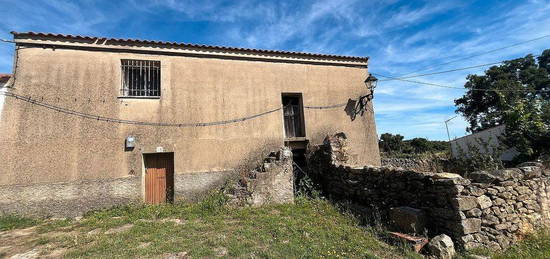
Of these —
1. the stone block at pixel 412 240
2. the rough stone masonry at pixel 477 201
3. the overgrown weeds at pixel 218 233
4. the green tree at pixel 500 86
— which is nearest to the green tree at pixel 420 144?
the green tree at pixel 500 86

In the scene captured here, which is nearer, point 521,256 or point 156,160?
point 521,256

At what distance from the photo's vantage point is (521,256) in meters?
4.19

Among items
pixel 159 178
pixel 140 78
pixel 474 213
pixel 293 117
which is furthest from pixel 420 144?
pixel 140 78

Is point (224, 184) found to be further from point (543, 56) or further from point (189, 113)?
point (543, 56)

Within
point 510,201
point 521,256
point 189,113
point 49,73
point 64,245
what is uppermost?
point 49,73

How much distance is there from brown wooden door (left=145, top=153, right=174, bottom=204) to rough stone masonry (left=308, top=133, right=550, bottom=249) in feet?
19.7

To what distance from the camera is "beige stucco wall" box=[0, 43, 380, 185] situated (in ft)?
21.9

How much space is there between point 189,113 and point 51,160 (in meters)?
3.75

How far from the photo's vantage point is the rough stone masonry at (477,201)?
4.45 meters

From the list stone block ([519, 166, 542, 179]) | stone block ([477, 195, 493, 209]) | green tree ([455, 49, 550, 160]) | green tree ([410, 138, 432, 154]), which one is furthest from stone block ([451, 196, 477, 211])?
green tree ([410, 138, 432, 154])

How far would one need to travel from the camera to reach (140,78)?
805 centimetres

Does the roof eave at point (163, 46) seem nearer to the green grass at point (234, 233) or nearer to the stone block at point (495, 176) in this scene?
the green grass at point (234, 233)

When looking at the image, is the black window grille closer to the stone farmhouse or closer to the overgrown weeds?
the stone farmhouse

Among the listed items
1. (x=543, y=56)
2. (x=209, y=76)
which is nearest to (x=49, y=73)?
(x=209, y=76)
